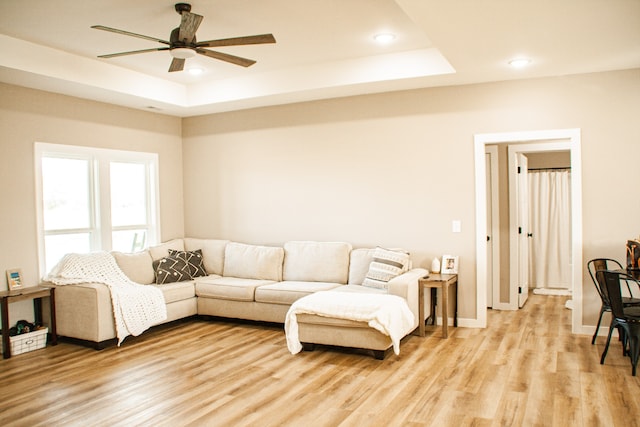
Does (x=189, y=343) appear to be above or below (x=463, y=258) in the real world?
below

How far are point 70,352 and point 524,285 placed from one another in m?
5.45

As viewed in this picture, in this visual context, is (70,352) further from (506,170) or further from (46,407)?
(506,170)

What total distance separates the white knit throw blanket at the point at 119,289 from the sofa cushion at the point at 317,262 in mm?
1521

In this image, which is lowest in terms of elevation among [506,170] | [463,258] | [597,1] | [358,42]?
[463,258]

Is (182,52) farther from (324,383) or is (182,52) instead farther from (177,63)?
(324,383)

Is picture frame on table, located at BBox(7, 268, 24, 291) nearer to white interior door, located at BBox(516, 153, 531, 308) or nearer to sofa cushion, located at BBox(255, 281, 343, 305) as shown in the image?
sofa cushion, located at BBox(255, 281, 343, 305)

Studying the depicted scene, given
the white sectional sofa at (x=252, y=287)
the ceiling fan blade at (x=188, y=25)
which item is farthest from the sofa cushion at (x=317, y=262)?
the ceiling fan blade at (x=188, y=25)

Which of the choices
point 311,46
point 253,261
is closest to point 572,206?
point 311,46

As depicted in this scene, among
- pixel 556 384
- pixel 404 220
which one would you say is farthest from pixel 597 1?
pixel 404 220

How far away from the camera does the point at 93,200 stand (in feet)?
19.2

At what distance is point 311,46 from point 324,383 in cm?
306

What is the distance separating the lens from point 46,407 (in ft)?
11.3

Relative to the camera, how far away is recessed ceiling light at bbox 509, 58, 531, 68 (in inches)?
174

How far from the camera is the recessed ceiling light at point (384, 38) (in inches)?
176
